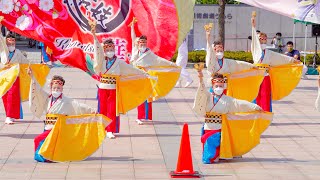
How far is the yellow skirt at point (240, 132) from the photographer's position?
41.6 ft

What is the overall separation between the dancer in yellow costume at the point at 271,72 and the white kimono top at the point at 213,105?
171 inches

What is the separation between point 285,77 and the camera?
17.6 meters

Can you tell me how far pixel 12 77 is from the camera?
16281 mm

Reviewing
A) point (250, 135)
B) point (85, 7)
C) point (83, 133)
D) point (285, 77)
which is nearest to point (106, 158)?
point (83, 133)

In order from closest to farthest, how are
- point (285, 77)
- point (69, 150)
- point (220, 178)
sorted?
point (220, 178) → point (69, 150) → point (285, 77)

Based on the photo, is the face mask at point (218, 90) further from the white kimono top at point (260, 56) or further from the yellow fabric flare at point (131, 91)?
the white kimono top at point (260, 56)

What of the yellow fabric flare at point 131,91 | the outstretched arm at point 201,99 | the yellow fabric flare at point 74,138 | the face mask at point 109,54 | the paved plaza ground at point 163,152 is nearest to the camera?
the paved plaza ground at point 163,152

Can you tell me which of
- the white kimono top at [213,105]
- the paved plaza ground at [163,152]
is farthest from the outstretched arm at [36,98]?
the white kimono top at [213,105]

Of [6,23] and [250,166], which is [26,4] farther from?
[250,166]

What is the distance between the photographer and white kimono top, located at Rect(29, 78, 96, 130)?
41.3 ft

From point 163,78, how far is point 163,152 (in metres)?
3.58

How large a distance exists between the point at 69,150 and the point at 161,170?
1.24 metres

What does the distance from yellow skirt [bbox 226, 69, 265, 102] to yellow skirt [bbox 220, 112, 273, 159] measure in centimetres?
330

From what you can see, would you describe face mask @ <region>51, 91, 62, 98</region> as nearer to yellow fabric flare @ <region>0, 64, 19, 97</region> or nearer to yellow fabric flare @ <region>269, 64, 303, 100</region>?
yellow fabric flare @ <region>0, 64, 19, 97</region>
